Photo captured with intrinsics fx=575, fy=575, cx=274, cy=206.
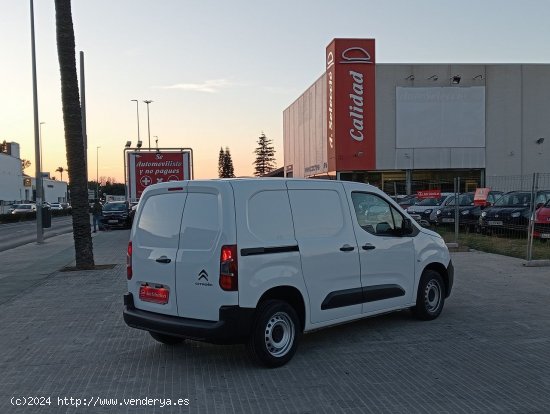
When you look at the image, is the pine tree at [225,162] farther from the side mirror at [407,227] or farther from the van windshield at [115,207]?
the side mirror at [407,227]

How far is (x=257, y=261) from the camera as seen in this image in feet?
18.3

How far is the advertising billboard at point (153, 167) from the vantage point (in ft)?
64.6

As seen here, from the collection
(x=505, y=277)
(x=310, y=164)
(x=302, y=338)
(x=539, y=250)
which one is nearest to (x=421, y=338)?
(x=302, y=338)

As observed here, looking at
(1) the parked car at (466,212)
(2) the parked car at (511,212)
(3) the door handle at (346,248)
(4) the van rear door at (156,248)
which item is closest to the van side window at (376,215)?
(3) the door handle at (346,248)

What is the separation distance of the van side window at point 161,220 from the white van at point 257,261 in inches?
0.4

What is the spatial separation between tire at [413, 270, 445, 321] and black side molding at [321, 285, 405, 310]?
49 cm

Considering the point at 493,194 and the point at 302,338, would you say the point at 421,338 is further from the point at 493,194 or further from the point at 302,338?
the point at 493,194

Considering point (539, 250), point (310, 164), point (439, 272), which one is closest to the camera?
point (439, 272)

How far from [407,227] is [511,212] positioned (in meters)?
12.8

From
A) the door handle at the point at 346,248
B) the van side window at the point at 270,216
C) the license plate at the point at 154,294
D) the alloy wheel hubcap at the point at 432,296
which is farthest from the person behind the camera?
the alloy wheel hubcap at the point at 432,296

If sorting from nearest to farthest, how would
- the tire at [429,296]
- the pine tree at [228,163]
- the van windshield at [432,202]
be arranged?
the tire at [429,296] < the van windshield at [432,202] < the pine tree at [228,163]

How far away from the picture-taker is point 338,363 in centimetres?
600

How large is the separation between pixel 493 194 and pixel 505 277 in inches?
485

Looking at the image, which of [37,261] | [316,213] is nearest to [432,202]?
[37,261]
